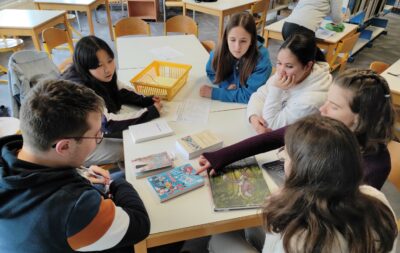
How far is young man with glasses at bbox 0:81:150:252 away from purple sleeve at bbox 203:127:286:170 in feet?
1.34

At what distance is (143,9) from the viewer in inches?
223

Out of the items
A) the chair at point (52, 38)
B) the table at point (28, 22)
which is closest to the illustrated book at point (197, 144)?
the chair at point (52, 38)

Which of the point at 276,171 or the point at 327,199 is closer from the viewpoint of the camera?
the point at 327,199

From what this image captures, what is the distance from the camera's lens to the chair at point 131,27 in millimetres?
3047

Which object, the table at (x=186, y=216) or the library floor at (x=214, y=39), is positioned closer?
the table at (x=186, y=216)

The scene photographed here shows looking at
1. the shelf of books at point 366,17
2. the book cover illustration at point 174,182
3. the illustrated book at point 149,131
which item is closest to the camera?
the book cover illustration at point 174,182

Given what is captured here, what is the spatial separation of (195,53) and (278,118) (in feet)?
3.86

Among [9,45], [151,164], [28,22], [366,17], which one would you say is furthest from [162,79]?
[366,17]

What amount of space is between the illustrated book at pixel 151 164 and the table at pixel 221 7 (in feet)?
9.42

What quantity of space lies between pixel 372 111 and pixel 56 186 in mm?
1107

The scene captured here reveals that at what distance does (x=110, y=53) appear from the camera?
5.23 feet

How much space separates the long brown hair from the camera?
72 centimetres

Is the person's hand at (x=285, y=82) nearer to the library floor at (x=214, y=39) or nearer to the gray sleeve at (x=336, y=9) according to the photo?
the gray sleeve at (x=336, y=9)

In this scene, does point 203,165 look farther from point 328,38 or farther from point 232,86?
point 328,38
